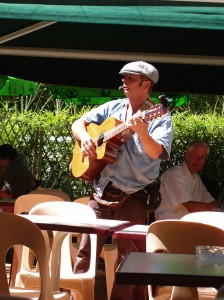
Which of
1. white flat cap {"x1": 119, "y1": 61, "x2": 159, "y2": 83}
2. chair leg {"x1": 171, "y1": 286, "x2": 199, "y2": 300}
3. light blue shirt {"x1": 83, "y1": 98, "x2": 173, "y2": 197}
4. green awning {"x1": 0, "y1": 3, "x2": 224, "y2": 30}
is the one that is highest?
green awning {"x1": 0, "y1": 3, "x2": 224, "y2": 30}

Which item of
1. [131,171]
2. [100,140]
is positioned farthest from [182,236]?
[100,140]

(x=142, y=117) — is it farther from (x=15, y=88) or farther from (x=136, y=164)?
(x=15, y=88)

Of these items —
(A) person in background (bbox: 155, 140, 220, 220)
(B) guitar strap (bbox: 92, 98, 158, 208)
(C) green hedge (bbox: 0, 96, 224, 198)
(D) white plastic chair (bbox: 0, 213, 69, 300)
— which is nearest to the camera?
(D) white plastic chair (bbox: 0, 213, 69, 300)

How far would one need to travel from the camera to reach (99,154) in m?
5.38

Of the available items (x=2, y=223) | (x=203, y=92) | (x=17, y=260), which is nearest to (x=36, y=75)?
(x=203, y=92)

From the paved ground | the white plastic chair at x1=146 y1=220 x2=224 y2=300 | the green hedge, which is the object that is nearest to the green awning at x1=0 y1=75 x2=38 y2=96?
the green hedge

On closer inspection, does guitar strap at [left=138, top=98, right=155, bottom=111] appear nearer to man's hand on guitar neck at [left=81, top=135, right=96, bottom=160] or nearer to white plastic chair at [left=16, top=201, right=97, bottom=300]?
man's hand on guitar neck at [left=81, top=135, right=96, bottom=160]

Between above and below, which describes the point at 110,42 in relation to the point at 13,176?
above

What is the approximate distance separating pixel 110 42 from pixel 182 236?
3443 mm

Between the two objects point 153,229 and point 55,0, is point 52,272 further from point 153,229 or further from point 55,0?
point 55,0

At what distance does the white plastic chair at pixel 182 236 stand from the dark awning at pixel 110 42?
1.39 m

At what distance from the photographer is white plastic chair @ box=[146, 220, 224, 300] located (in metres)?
4.09

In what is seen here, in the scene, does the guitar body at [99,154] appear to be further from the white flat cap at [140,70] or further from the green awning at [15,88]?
the green awning at [15,88]

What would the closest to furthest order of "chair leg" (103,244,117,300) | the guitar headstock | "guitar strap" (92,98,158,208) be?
the guitar headstock
"guitar strap" (92,98,158,208)
"chair leg" (103,244,117,300)
